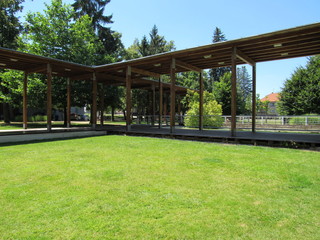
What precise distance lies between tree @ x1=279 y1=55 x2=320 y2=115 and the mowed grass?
19136mm

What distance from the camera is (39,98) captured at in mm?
17172

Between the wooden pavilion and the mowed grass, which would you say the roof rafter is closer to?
the wooden pavilion

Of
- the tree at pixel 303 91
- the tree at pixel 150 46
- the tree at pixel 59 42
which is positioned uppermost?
the tree at pixel 150 46

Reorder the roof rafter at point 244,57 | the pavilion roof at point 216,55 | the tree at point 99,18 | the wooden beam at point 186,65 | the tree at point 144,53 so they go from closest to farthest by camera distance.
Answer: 1. the pavilion roof at point 216,55
2. the roof rafter at point 244,57
3. the wooden beam at point 186,65
4. the tree at point 99,18
5. the tree at point 144,53

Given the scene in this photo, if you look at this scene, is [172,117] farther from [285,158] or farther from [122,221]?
[122,221]

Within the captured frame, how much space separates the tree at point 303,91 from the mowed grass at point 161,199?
19.1 metres

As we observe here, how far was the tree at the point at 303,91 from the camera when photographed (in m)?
21.3

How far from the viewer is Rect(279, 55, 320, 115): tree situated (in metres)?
21.3

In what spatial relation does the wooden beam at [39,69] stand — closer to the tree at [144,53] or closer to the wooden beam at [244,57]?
the wooden beam at [244,57]

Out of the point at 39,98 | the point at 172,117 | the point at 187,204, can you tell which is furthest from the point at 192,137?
the point at 39,98

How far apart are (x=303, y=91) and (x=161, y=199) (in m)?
23.8

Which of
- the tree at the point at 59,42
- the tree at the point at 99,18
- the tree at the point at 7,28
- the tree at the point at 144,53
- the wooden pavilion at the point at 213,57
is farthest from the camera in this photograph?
the tree at the point at 144,53

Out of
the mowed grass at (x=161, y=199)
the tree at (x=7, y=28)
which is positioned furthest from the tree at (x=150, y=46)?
the mowed grass at (x=161, y=199)

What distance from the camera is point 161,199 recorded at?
334 cm
